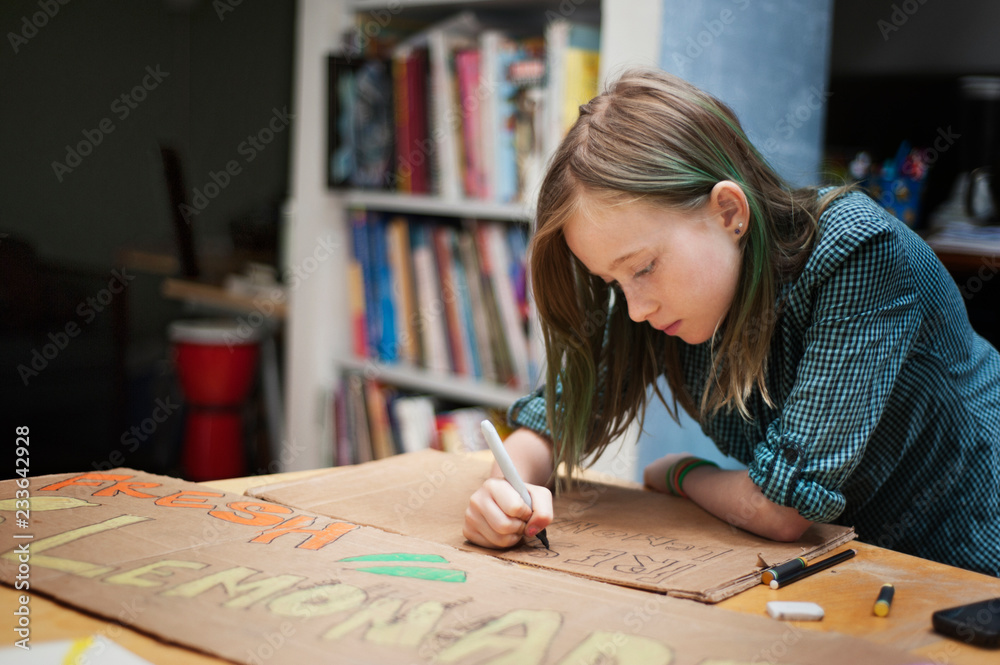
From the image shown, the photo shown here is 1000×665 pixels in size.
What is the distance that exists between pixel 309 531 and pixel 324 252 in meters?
1.46

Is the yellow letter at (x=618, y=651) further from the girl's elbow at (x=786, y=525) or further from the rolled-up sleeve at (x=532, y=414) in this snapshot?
the rolled-up sleeve at (x=532, y=414)

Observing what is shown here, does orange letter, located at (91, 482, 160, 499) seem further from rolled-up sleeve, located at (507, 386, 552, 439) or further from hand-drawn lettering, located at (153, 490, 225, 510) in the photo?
rolled-up sleeve, located at (507, 386, 552, 439)

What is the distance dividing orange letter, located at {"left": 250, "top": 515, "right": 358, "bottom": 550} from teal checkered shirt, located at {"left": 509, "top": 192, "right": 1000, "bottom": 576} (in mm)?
333

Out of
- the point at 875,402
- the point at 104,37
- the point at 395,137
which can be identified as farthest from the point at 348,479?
the point at 104,37

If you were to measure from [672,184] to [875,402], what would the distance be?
0.30 meters

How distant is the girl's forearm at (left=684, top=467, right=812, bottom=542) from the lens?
2.76 feet

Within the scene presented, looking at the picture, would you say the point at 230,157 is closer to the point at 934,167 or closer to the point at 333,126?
the point at 333,126

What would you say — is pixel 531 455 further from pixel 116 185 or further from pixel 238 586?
pixel 116 185

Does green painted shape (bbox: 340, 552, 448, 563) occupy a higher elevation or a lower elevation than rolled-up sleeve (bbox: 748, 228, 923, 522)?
lower

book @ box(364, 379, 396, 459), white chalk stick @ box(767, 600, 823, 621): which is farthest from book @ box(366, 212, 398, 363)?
white chalk stick @ box(767, 600, 823, 621)

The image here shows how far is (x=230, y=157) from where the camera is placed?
3.06 meters

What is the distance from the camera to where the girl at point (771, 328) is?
844 millimetres

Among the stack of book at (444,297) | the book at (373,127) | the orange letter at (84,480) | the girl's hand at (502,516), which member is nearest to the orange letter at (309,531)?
the girl's hand at (502,516)

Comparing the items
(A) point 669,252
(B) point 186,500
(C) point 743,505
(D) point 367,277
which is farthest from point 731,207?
(D) point 367,277
